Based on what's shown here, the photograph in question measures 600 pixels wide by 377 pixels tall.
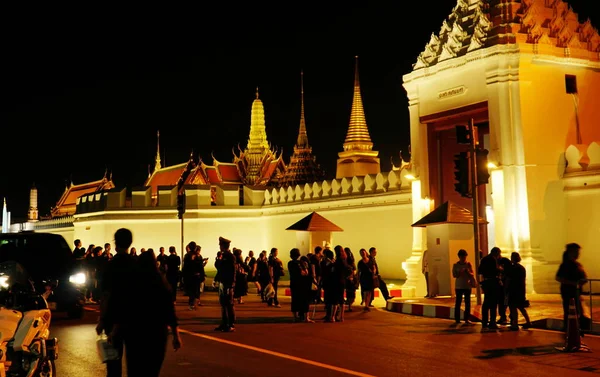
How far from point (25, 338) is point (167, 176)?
5487cm

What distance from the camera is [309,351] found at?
35.5ft

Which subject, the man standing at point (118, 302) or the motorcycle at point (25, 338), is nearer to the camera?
the man standing at point (118, 302)

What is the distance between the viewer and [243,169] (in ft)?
205

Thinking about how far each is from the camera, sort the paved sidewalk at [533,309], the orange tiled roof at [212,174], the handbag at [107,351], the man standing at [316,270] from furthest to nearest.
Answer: the orange tiled roof at [212,174] < the man standing at [316,270] < the paved sidewalk at [533,309] < the handbag at [107,351]

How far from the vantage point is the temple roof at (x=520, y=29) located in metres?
20.8

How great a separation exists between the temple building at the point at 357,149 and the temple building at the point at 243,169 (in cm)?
641

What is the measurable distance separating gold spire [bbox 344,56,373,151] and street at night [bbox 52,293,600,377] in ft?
129

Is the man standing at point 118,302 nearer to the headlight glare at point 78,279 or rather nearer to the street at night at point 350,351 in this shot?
the street at night at point 350,351

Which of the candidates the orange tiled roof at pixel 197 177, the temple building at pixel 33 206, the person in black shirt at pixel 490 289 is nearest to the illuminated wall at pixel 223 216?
the orange tiled roof at pixel 197 177

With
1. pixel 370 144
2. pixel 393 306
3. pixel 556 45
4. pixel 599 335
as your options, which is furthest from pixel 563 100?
pixel 370 144

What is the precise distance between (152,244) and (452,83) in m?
21.1

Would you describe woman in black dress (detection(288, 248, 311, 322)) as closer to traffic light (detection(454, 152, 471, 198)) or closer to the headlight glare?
traffic light (detection(454, 152, 471, 198))

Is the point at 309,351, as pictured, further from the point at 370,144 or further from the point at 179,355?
the point at 370,144

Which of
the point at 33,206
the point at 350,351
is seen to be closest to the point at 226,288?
the point at 350,351
